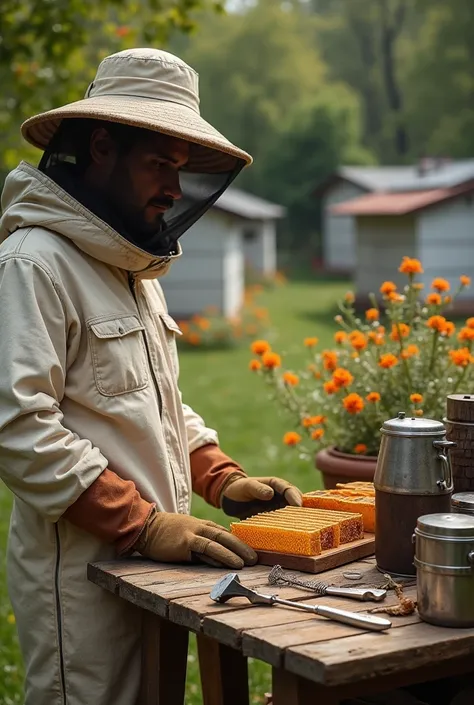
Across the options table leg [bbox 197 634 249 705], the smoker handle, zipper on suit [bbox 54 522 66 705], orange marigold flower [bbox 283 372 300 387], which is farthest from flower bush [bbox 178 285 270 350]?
the smoker handle

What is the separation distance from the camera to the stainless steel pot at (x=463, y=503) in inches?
94.2

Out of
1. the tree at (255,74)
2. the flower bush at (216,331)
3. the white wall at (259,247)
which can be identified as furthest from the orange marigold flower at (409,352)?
the tree at (255,74)

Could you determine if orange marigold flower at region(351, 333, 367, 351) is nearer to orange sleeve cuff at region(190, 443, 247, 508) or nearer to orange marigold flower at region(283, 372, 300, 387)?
orange marigold flower at region(283, 372, 300, 387)

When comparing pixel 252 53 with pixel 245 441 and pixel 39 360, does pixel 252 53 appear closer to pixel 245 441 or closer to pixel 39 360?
pixel 245 441

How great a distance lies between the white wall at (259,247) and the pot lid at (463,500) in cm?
3273

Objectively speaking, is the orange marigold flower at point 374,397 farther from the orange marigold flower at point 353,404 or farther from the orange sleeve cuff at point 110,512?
the orange sleeve cuff at point 110,512

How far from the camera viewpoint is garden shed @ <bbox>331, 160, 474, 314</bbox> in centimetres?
2317

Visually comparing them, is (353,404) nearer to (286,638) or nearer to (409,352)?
(409,352)

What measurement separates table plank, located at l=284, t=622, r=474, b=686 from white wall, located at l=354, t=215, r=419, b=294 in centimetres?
2229

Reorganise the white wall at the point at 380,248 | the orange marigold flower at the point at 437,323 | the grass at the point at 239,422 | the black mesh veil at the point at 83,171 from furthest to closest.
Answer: the white wall at the point at 380,248 → the grass at the point at 239,422 → the orange marigold flower at the point at 437,323 → the black mesh veil at the point at 83,171

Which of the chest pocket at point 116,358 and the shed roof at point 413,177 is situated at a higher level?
the shed roof at point 413,177

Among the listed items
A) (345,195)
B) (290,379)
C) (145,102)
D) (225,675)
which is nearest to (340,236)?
(345,195)

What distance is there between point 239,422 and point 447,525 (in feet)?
31.1

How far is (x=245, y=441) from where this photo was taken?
10.3 meters
